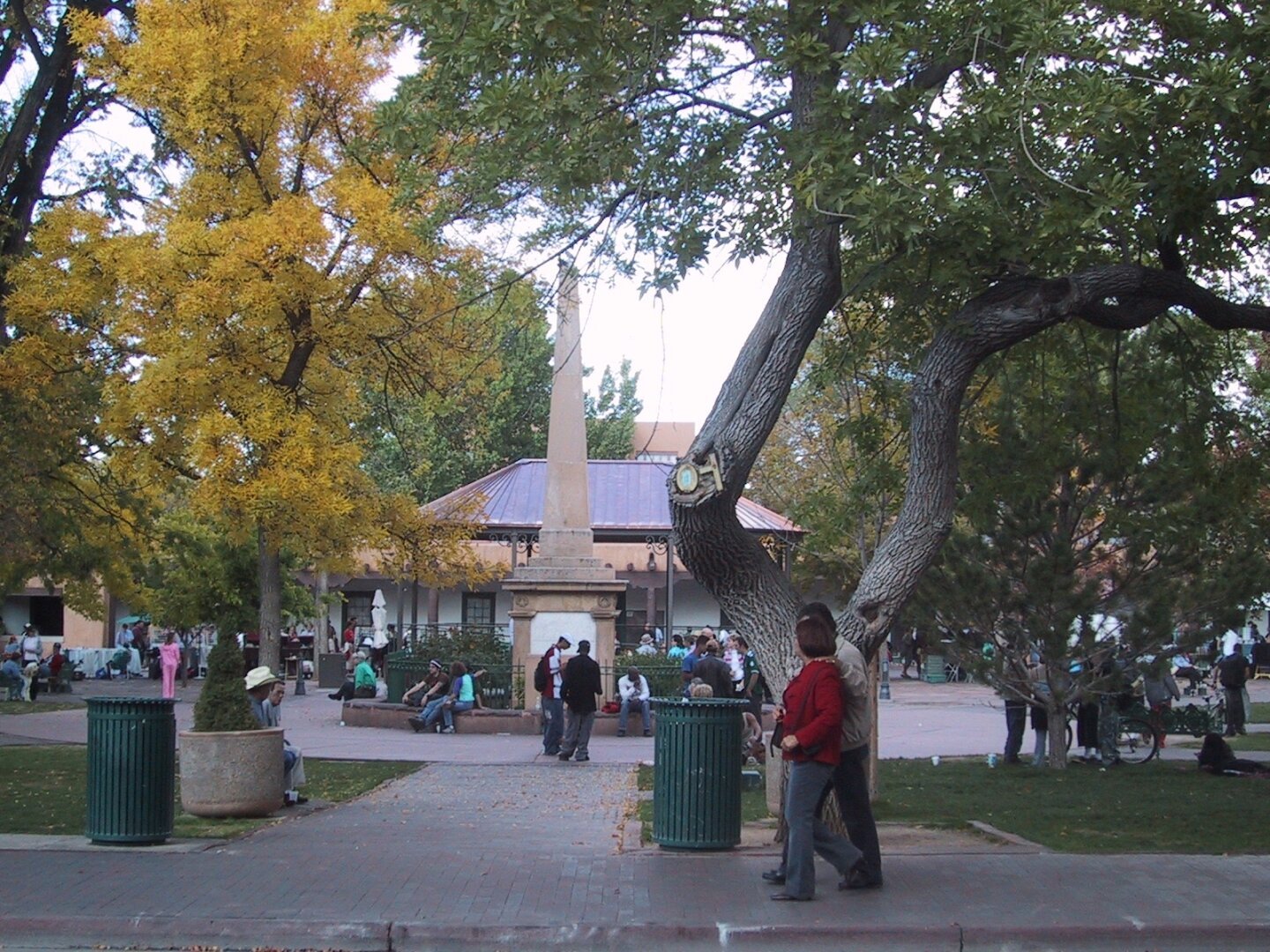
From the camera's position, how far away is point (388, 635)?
1615 inches

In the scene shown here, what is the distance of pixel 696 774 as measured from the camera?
10203 millimetres

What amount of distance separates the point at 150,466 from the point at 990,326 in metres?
12.0

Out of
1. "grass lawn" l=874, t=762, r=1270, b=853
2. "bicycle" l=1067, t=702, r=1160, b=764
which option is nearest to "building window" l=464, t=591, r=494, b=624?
"bicycle" l=1067, t=702, r=1160, b=764

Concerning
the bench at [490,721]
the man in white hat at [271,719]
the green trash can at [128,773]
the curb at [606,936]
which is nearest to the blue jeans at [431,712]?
the bench at [490,721]

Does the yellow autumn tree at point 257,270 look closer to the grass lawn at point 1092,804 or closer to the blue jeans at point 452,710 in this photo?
the blue jeans at point 452,710

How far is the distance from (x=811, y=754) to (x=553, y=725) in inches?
431

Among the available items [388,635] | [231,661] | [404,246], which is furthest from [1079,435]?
[388,635]

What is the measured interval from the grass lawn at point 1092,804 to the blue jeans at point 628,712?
500 centimetres

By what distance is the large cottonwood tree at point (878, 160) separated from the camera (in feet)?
33.0

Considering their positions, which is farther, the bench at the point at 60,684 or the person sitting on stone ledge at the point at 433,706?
the bench at the point at 60,684

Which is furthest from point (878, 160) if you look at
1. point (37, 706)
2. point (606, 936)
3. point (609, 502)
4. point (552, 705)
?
point (609, 502)

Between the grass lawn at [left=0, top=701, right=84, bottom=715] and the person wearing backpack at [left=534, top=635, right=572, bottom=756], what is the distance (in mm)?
12404

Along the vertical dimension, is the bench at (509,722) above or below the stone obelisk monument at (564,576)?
below

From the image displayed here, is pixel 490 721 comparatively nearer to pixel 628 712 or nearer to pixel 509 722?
pixel 509 722
